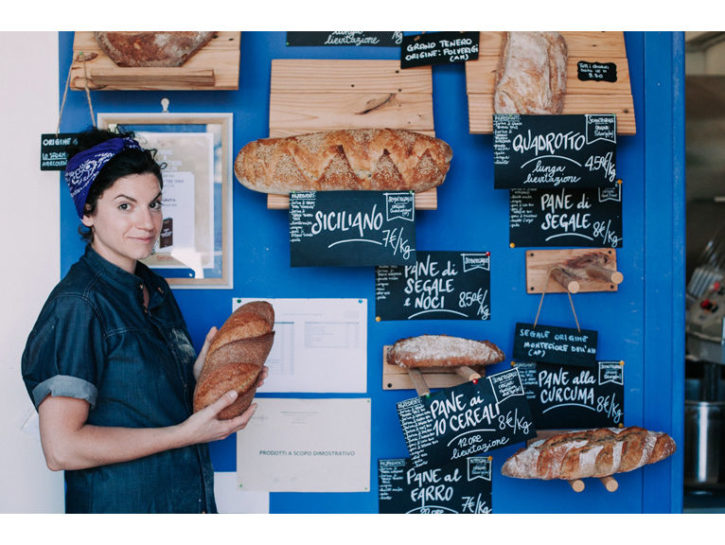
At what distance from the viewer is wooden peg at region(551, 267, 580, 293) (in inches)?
82.4

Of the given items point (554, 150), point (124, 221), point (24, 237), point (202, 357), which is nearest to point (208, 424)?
point (202, 357)

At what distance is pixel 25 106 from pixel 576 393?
2.45m

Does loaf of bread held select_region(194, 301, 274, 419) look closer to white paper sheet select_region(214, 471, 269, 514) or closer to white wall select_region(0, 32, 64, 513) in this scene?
white paper sheet select_region(214, 471, 269, 514)

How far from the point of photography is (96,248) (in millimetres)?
1734

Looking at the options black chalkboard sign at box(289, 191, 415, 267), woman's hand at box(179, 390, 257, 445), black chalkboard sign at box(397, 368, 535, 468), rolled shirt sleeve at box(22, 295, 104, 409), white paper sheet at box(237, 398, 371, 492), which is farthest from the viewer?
white paper sheet at box(237, 398, 371, 492)

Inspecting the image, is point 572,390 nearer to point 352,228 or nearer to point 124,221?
point 352,228

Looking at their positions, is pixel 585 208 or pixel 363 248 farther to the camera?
pixel 585 208

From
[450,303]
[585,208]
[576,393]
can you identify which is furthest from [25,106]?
[576,393]

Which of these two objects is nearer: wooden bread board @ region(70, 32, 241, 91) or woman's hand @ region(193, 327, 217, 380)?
woman's hand @ region(193, 327, 217, 380)

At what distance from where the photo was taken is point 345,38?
232cm

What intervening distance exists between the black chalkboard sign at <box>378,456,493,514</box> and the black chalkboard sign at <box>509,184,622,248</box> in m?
0.91

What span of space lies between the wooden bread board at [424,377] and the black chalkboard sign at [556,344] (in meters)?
0.19

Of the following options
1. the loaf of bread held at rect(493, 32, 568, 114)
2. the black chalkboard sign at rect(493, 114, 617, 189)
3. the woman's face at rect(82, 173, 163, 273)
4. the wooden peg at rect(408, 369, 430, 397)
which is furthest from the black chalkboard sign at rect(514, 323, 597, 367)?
the woman's face at rect(82, 173, 163, 273)

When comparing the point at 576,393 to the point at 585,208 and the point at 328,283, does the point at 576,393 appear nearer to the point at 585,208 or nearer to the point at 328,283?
the point at 585,208
